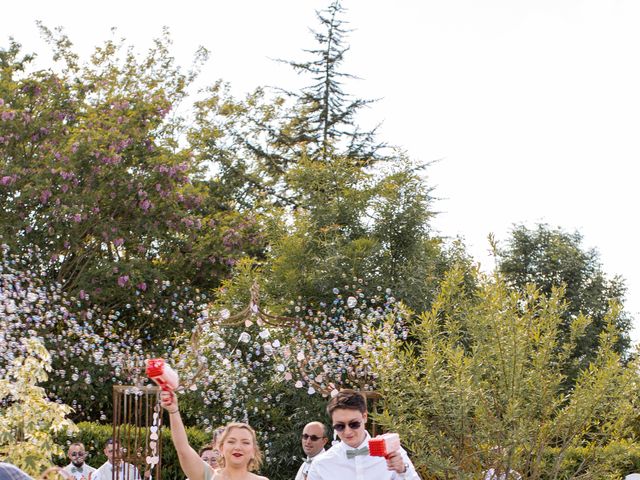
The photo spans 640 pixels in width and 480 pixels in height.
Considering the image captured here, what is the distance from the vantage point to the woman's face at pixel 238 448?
496cm

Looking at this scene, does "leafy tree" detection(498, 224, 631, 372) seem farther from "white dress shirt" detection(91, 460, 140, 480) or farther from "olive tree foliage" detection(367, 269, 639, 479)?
"olive tree foliage" detection(367, 269, 639, 479)

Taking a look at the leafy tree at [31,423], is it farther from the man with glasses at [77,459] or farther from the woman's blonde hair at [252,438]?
the man with glasses at [77,459]

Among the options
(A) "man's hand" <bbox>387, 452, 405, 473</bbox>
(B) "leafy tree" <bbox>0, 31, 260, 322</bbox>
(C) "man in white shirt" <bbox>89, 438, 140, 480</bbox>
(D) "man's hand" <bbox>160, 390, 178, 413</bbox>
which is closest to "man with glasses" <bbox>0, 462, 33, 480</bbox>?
(D) "man's hand" <bbox>160, 390, 178, 413</bbox>

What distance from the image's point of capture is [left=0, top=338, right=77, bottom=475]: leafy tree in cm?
631

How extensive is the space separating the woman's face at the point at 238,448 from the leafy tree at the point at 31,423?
172 cm

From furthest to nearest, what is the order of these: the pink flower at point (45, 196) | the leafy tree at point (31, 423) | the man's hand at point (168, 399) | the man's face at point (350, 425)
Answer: the pink flower at point (45, 196) → the leafy tree at point (31, 423) → the man's face at point (350, 425) → the man's hand at point (168, 399)

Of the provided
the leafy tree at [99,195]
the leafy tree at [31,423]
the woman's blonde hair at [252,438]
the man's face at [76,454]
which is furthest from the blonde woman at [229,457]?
the leafy tree at [99,195]

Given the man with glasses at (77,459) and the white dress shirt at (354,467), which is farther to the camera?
the man with glasses at (77,459)

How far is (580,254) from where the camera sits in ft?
77.2

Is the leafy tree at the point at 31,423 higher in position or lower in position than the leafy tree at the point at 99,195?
lower

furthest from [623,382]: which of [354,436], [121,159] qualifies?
[121,159]

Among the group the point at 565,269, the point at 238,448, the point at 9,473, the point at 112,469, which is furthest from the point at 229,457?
the point at 565,269

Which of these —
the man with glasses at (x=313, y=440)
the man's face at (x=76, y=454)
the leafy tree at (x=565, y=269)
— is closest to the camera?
the man with glasses at (x=313, y=440)

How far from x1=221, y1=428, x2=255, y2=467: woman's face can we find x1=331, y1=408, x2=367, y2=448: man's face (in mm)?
463
